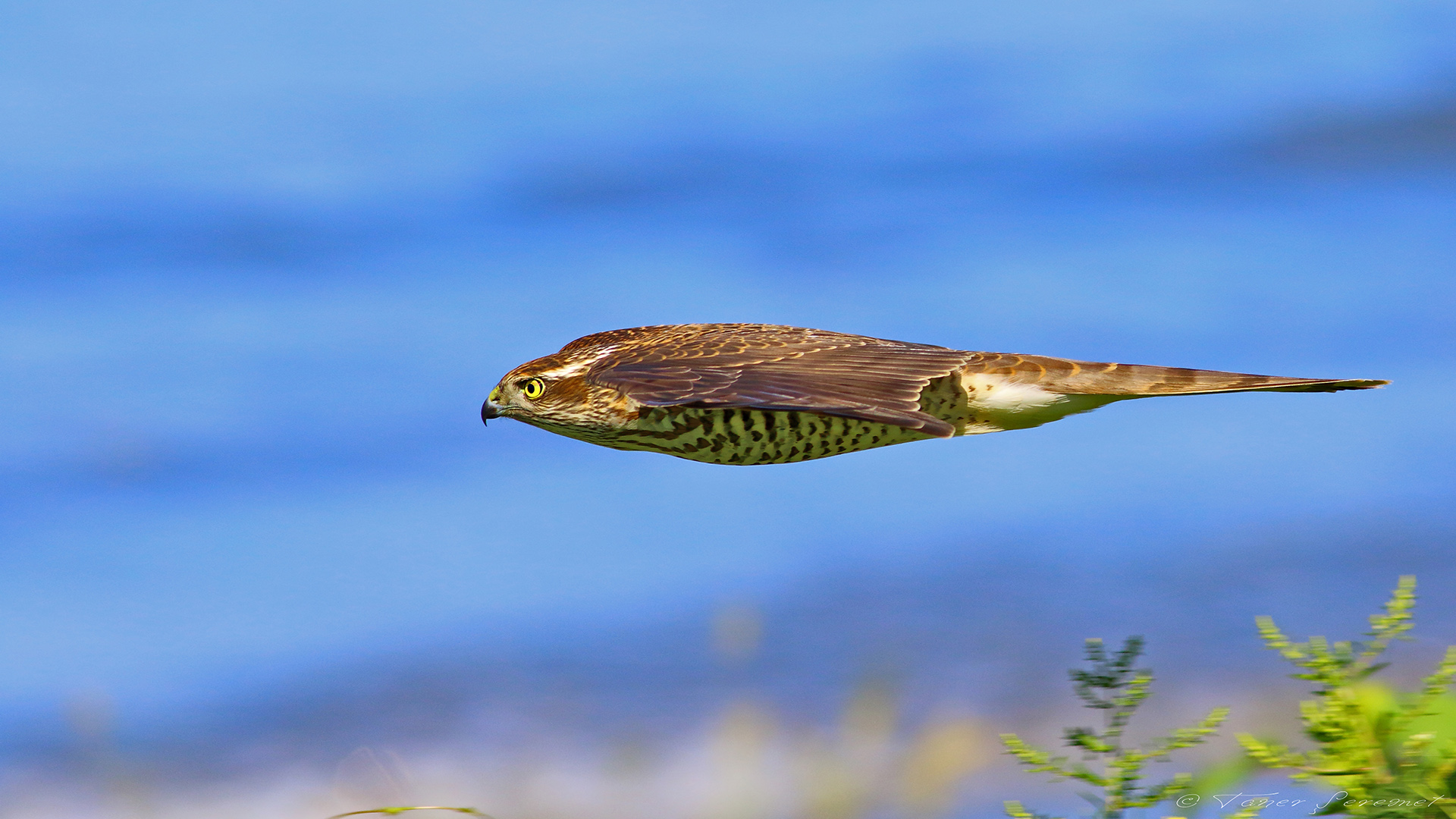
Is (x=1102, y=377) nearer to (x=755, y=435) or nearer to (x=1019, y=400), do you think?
(x=1019, y=400)

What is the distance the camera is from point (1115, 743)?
3330 millimetres

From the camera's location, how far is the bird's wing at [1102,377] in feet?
16.1

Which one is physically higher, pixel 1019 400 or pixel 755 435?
pixel 1019 400

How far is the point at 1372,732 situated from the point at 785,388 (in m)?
→ 1.87

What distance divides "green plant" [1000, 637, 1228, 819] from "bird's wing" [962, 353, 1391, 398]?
1684mm

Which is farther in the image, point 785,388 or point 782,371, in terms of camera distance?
point 782,371

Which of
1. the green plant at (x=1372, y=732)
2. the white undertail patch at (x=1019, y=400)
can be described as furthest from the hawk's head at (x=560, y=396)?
the green plant at (x=1372, y=732)

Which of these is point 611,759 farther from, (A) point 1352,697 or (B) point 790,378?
(A) point 1352,697

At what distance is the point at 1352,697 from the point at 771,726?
2.40m

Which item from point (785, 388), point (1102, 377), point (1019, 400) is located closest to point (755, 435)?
point (785, 388)

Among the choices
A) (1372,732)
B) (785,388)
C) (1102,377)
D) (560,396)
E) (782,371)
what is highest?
A: (560,396)

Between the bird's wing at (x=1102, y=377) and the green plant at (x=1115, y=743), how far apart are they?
168 centimetres

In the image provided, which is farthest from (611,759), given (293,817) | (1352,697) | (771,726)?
(293,817)

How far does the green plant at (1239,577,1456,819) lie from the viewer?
3074mm
